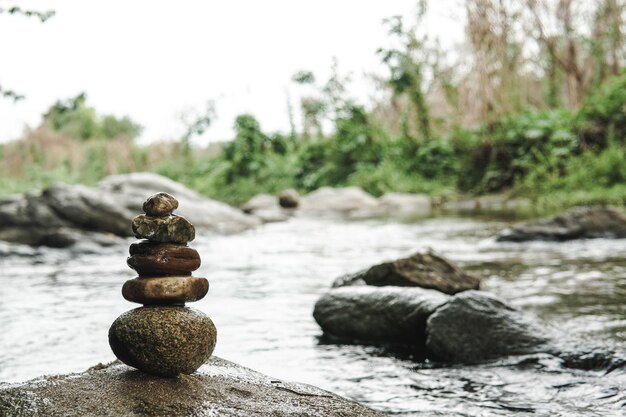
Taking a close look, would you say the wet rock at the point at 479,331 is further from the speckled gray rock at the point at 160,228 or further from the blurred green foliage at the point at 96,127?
the blurred green foliage at the point at 96,127

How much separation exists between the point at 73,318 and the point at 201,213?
329 inches

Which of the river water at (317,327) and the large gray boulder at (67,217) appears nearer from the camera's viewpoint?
the river water at (317,327)

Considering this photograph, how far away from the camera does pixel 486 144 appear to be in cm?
1870

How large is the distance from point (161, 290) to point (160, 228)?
0.23 meters

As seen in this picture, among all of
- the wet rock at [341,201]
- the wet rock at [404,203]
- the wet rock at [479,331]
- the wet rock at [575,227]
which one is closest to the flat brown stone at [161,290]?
the wet rock at [479,331]

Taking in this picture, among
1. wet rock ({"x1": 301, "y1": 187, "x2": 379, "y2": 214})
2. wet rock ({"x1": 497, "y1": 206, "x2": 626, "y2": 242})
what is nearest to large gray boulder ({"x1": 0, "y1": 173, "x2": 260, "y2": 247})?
wet rock ({"x1": 497, "y1": 206, "x2": 626, "y2": 242})

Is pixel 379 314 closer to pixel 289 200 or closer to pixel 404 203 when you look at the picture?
pixel 404 203

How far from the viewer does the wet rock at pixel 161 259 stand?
2586mm

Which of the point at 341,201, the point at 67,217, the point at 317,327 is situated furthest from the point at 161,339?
the point at 341,201

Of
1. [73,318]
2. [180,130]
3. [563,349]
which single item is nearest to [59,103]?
[73,318]

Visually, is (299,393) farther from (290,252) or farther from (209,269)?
(290,252)

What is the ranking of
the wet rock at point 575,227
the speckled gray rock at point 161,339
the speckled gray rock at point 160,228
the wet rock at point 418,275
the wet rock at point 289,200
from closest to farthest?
the speckled gray rock at point 161,339 < the speckled gray rock at point 160,228 < the wet rock at point 418,275 < the wet rock at point 575,227 < the wet rock at point 289,200

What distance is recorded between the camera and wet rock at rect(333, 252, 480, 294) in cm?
512

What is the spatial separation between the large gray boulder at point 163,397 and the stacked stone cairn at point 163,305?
0.09 metres
